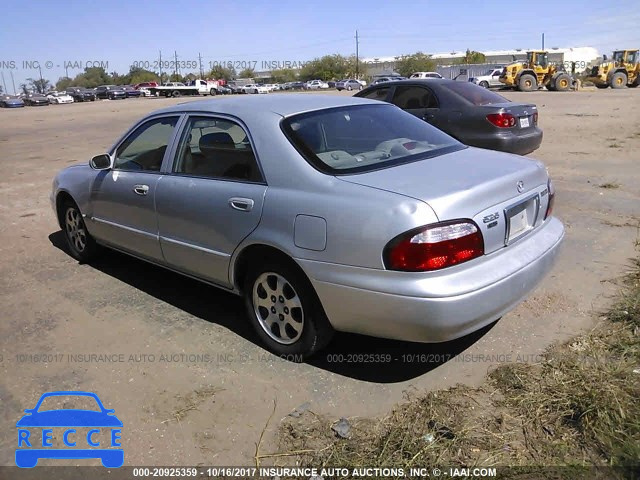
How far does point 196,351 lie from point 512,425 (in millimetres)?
2083

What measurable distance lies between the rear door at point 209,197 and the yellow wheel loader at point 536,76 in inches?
1555

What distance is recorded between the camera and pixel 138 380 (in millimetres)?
3557

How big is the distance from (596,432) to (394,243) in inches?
53.2

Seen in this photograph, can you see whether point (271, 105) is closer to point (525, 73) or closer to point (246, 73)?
point (525, 73)

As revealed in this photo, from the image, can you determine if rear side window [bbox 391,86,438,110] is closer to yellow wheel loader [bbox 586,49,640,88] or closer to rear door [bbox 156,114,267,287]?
rear door [bbox 156,114,267,287]

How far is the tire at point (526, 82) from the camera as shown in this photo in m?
39.2

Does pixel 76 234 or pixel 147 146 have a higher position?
pixel 147 146

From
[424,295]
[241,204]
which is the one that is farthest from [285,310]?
[424,295]

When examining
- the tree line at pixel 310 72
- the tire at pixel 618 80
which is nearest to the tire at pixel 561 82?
the tire at pixel 618 80

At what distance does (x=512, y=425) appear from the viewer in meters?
2.93

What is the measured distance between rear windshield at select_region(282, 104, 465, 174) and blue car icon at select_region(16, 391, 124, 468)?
6.23ft

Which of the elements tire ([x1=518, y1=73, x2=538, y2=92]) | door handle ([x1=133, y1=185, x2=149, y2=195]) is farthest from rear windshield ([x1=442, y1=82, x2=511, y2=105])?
tire ([x1=518, y1=73, x2=538, y2=92])

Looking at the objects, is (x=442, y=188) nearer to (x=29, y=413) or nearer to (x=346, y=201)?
(x=346, y=201)

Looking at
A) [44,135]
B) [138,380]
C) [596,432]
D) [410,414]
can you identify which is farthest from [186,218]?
[44,135]
